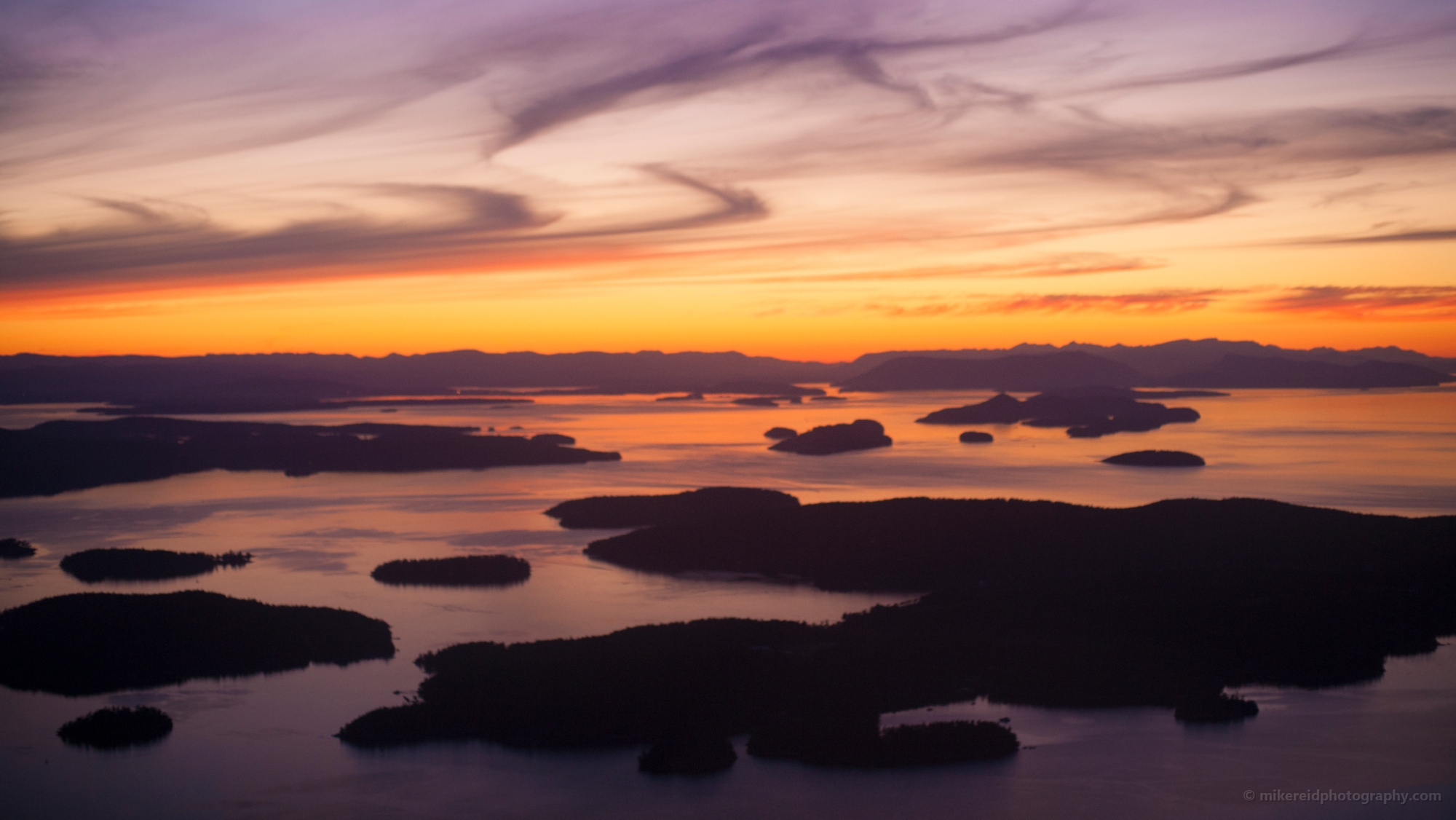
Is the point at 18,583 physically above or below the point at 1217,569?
below

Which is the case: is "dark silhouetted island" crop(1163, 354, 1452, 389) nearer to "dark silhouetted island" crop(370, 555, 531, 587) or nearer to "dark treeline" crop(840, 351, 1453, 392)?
"dark treeline" crop(840, 351, 1453, 392)

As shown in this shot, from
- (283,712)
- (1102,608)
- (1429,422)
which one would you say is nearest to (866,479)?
(1102,608)

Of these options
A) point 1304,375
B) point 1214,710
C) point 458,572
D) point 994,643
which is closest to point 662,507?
point 458,572

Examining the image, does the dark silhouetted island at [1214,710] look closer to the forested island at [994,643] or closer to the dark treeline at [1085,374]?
the forested island at [994,643]

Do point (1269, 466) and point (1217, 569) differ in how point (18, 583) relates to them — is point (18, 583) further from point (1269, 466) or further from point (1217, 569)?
point (1269, 466)

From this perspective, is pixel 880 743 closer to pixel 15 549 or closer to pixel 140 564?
pixel 140 564

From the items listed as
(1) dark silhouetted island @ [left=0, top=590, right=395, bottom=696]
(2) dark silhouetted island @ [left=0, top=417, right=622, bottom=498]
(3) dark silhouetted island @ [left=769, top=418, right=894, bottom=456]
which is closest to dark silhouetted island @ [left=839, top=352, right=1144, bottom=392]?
(3) dark silhouetted island @ [left=769, top=418, right=894, bottom=456]
